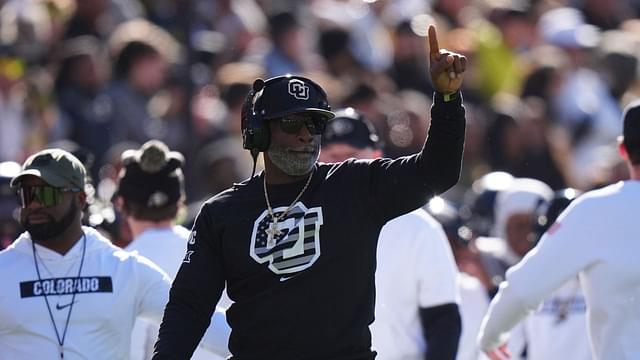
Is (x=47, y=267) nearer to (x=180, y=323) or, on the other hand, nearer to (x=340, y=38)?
(x=180, y=323)

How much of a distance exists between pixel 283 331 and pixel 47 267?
1.61m

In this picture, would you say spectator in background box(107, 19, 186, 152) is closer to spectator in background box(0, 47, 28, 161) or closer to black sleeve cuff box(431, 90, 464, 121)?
Answer: spectator in background box(0, 47, 28, 161)

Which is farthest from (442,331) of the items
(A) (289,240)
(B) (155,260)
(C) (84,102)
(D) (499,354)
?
(C) (84,102)

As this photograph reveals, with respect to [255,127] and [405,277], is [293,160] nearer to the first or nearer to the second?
[255,127]

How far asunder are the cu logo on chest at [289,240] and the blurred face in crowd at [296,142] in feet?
0.52

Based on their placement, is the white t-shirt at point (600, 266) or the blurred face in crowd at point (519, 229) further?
the blurred face in crowd at point (519, 229)

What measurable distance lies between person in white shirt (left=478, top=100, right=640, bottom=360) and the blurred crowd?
4.25m

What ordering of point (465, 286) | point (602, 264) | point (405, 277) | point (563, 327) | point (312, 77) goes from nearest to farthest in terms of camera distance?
point (602, 264) < point (405, 277) < point (563, 327) < point (465, 286) < point (312, 77)

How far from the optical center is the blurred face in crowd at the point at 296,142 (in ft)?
21.9

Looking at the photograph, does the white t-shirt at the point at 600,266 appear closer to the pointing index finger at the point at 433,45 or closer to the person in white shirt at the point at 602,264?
the person in white shirt at the point at 602,264

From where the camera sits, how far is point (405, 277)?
8766 mm

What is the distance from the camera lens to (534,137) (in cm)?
1491

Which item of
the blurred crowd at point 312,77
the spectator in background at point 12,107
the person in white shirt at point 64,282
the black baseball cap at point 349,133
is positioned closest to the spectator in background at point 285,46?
the blurred crowd at point 312,77

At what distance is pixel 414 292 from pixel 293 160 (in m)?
2.31
